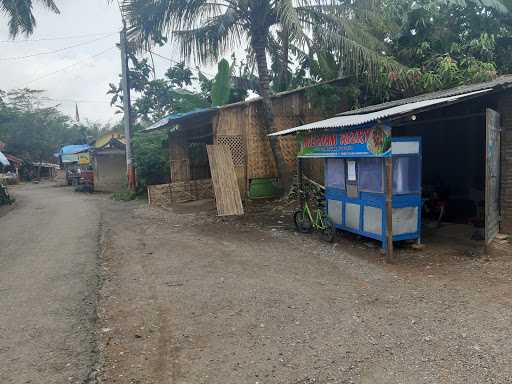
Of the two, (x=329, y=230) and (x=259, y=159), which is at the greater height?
(x=259, y=159)

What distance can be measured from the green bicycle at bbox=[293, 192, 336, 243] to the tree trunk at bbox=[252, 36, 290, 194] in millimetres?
3130

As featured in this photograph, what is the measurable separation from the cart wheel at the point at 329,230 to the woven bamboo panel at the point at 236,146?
5283 millimetres

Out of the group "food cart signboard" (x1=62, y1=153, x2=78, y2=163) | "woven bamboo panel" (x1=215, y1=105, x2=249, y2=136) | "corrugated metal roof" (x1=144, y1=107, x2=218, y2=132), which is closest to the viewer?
"corrugated metal roof" (x1=144, y1=107, x2=218, y2=132)

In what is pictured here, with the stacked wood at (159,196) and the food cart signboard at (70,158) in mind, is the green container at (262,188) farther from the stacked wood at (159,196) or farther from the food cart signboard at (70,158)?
the food cart signboard at (70,158)

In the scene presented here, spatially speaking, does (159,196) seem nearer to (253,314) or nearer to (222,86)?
(222,86)

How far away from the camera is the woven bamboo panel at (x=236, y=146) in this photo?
489 inches

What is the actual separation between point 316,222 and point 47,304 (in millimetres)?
5014

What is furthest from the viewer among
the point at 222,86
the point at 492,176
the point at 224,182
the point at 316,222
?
the point at 222,86

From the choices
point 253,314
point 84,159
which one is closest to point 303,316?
point 253,314

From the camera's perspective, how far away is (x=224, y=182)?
436 inches

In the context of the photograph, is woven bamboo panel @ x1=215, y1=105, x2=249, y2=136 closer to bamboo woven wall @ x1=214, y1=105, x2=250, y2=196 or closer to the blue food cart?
bamboo woven wall @ x1=214, y1=105, x2=250, y2=196

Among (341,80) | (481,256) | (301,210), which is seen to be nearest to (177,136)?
(341,80)

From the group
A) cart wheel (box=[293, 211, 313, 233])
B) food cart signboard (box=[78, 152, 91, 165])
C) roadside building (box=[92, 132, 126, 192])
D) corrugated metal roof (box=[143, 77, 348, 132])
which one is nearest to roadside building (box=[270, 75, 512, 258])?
cart wheel (box=[293, 211, 313, 233])

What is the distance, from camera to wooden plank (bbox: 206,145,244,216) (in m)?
10.8
